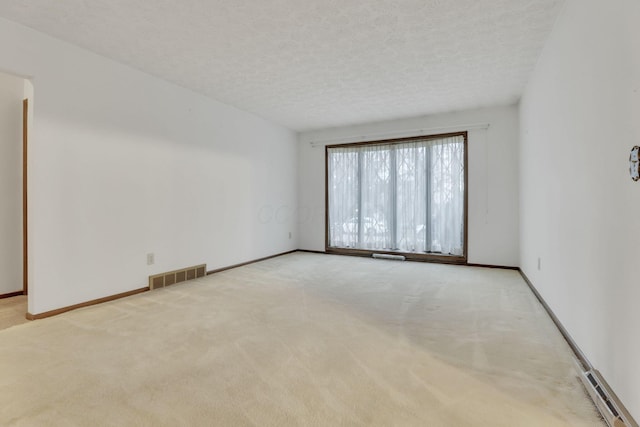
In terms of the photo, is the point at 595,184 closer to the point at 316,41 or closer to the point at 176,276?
the point at 316,41

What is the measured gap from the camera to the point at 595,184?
170cm

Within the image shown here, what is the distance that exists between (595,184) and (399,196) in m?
3.56

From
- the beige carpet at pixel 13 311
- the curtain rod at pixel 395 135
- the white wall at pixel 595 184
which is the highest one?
Answer: the curtain rod at pixel 395 135

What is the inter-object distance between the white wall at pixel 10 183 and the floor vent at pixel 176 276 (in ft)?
4.60

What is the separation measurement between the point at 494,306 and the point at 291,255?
357 cm

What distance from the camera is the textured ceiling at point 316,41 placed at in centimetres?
225

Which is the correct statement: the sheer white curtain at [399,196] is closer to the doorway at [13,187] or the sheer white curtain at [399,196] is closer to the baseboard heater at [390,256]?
the baseboard heater at [390,256]

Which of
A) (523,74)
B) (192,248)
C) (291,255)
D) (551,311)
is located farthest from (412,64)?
(291,255)

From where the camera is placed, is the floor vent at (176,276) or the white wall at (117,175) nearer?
the white wall at (117,175)

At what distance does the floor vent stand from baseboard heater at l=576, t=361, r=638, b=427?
12.3ft

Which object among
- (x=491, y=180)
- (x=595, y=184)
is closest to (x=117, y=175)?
(x=595, y=184)

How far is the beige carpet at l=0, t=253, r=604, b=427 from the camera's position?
1415 millimetres

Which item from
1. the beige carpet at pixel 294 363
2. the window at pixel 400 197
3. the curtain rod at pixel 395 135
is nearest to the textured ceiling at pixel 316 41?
the curtain rod at pixel 395 135

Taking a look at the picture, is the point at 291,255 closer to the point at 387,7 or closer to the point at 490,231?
the point at 490,231
